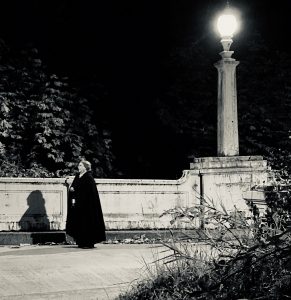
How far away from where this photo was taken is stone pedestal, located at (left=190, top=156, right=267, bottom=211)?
14.0 meters

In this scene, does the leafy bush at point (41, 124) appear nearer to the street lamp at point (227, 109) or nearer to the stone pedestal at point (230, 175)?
the stone pedestal at point (230, 175)

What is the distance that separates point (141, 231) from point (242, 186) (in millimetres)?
2497

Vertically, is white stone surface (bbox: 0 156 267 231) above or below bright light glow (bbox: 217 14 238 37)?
below

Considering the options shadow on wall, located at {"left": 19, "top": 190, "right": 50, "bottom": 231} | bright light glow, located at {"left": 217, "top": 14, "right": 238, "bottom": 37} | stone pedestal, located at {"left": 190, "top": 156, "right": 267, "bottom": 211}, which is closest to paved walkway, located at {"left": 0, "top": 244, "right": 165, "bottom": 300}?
shadow on wall, located at {"left": 19, "top": 190, "right": 50, "bottom": 231}

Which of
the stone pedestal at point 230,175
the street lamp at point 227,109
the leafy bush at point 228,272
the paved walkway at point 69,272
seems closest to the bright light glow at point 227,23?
the street lamp at point 227,109

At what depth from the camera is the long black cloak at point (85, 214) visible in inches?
448

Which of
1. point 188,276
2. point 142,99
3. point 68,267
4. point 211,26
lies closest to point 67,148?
point 142,99

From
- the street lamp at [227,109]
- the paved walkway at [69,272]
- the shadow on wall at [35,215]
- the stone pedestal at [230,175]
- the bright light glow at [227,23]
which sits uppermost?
the bright light glow at [227,23]

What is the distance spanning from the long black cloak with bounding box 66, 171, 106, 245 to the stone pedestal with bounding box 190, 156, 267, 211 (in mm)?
3111

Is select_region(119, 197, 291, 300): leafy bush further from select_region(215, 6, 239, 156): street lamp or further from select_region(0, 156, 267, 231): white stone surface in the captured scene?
select_region(215, 6, 239, 156): street lamp

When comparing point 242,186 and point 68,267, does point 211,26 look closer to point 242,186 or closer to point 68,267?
point 242,186

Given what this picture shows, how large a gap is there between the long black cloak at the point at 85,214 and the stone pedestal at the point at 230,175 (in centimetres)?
311

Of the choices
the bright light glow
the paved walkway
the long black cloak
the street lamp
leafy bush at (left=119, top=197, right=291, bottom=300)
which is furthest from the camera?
the street lamp

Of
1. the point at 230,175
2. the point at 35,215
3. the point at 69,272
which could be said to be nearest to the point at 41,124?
the point at 35,215
